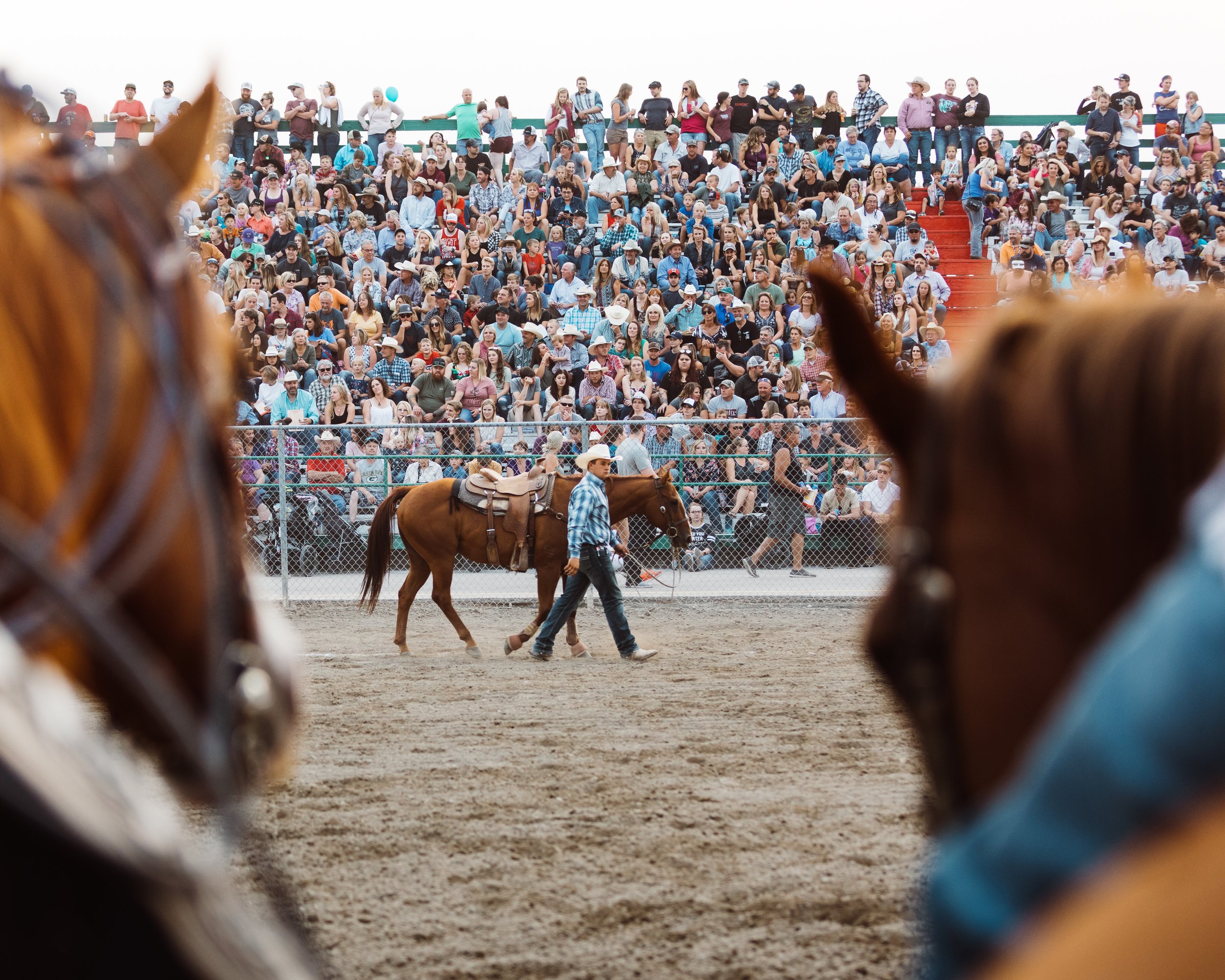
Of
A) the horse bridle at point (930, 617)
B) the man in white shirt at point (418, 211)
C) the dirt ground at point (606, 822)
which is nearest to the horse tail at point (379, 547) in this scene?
the dirt ground at point (606, 822)

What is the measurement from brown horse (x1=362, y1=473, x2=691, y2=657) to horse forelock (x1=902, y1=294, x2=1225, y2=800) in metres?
10.1

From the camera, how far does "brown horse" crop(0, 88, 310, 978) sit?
0.93m

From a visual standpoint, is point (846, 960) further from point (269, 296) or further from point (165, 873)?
point (269, 296)

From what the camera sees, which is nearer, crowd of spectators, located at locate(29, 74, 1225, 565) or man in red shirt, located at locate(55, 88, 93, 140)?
crowd of spectators, located at locate(29, 74, 1225, 565)

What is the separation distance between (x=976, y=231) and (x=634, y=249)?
220 inches

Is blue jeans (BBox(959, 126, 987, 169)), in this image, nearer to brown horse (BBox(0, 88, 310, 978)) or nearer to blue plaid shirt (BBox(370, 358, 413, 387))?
blue plaid shirt (BBox(370, 358, 413, 387))

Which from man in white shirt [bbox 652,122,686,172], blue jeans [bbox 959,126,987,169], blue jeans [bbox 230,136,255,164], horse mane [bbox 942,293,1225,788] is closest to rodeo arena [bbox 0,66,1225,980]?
horse mane [bbox 942,293,1225,788]

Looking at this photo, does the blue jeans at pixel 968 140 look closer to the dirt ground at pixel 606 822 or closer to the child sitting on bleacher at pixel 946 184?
the child sitting on bleacher at pixel 946 184

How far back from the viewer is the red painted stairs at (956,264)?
17781mm

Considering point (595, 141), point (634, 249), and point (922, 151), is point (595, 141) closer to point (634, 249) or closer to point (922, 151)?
point (634, 249)

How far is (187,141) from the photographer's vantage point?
1.48 meters

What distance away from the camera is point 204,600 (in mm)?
1234

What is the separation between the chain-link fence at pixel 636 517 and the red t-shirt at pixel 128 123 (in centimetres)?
899

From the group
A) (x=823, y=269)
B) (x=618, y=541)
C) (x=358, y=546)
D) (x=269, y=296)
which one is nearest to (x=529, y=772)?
(x=823, y=269)
